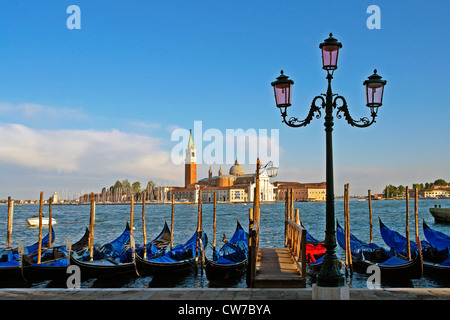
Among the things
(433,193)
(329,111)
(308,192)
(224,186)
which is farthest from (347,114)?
(433,193)

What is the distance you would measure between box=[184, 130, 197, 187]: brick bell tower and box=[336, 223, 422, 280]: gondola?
275ft

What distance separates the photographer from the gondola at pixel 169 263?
8734 mm

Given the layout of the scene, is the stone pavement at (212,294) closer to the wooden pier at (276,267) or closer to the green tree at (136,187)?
the wooden pier at (276,267)

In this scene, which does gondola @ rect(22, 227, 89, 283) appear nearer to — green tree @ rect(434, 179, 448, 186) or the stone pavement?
the stone pavement

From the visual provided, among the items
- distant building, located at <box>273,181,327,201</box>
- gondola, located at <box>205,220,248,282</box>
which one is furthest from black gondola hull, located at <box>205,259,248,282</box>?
distant building, located at <box>273,181,327,201</box>

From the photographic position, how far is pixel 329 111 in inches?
158

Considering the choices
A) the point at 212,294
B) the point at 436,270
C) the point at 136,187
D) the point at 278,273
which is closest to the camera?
the point at 212,294

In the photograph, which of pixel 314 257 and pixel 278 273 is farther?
pixel 314 257

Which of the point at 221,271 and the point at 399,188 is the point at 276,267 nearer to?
the point at 221,271

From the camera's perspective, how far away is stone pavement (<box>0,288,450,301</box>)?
13.8 ft

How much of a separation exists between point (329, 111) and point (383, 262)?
5.95 metres

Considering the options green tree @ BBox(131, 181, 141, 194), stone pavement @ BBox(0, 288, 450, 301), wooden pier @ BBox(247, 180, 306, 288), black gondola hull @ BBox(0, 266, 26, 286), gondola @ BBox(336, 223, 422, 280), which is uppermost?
green tree @ BBox(131, 181, 141, 194)

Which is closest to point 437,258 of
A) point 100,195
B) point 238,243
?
point 238,243

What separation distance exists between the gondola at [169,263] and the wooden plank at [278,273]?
3.00 meters
